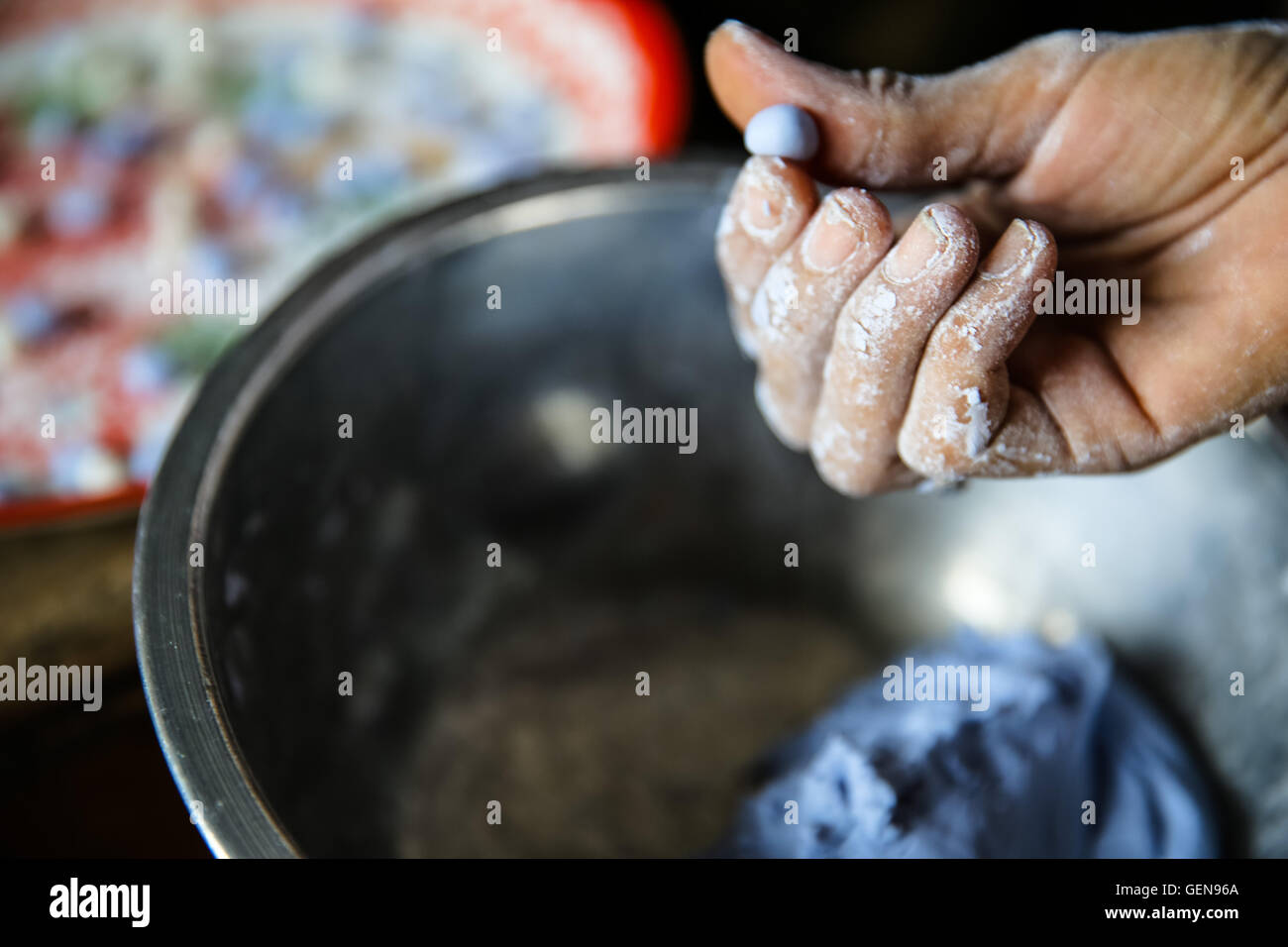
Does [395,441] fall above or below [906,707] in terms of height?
above

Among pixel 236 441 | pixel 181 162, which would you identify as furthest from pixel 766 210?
pixel 181 162

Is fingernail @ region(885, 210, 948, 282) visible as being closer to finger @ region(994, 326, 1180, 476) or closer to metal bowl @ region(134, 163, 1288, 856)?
finger @ region(994, 326, 1180, 476)

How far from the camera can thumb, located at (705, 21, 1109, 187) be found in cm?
48

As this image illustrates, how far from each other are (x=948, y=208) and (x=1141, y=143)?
164mm

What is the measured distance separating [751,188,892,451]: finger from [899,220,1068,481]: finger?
0.15 ft

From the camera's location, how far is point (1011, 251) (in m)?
0.44

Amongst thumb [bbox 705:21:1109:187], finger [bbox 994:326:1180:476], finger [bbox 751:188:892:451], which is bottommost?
finger [bbox 994:326:1180:476]

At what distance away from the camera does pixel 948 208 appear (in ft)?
1.43

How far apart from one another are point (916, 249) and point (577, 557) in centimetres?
42

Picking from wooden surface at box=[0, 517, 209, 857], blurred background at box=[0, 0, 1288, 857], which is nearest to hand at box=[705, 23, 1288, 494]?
blurred background at box=[0, 0, 1288, 857]

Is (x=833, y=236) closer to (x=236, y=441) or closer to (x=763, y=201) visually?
(x=763, y=201)
